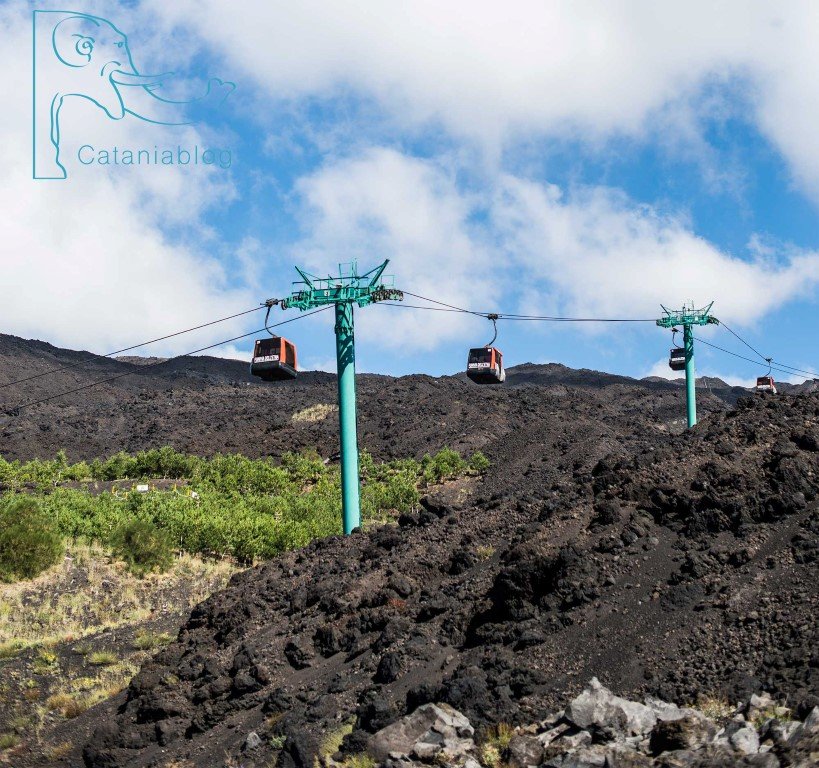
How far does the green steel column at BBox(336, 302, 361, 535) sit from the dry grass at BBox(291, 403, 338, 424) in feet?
129

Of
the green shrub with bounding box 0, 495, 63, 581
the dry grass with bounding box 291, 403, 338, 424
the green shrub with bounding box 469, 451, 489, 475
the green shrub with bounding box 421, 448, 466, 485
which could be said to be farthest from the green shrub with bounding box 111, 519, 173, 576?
the dry grass with bounding box 291, 403, 338, 424

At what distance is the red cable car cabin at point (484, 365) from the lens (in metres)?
18.5

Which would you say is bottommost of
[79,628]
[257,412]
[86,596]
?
[79,628]

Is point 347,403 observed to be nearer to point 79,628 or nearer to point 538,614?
point 79,628

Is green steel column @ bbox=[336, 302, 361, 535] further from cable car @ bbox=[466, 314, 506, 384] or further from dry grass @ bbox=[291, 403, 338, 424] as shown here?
dry grass @ bbox=[291, 403, 338, 424]

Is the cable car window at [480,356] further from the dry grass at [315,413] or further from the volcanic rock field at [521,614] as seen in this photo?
the dry grass at [315,413]

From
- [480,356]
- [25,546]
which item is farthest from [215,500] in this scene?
[480,356]

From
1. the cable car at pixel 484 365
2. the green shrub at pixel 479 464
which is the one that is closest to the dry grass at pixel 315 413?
the green shrub at pixel 479 464

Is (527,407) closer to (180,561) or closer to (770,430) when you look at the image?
(180,561)

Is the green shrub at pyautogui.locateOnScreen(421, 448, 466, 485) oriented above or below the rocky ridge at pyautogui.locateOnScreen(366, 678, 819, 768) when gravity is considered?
above

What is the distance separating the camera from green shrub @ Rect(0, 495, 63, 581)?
71.6 ft

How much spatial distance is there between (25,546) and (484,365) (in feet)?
36.8

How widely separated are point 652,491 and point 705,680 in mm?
3768

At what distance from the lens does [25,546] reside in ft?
72.4
